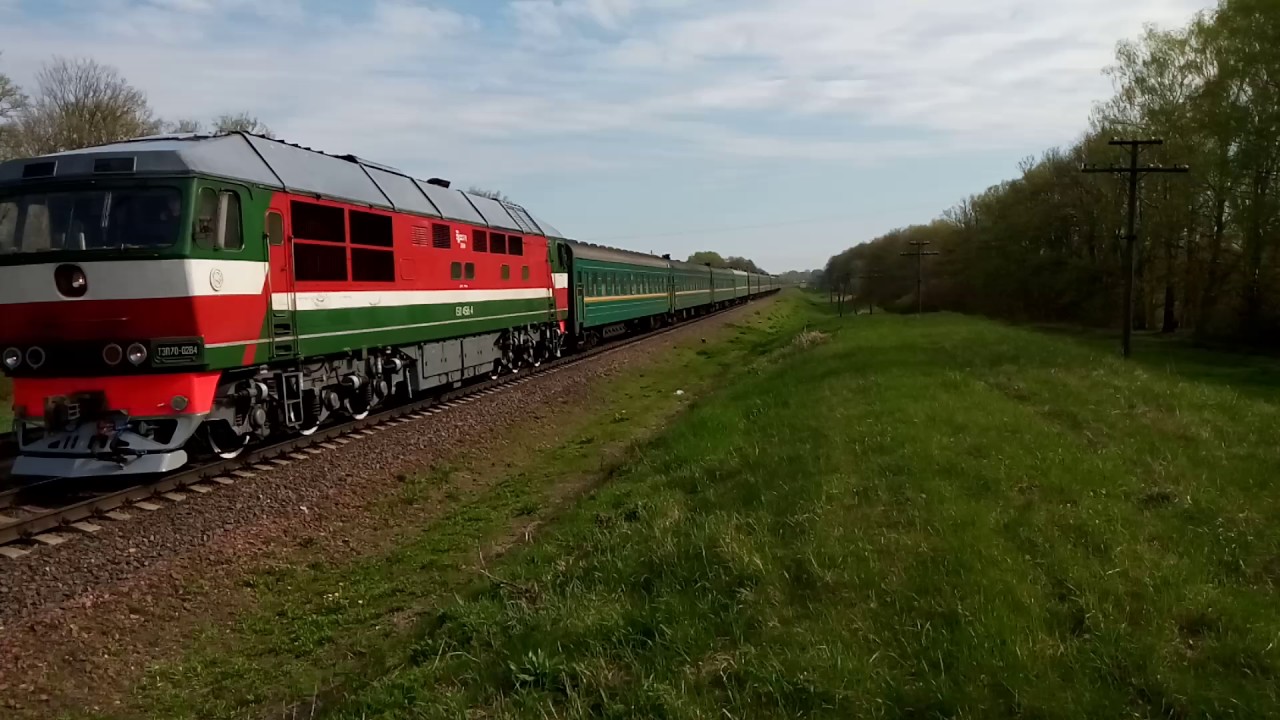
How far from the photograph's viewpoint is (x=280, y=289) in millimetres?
11602

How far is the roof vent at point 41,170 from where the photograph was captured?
32.1ft

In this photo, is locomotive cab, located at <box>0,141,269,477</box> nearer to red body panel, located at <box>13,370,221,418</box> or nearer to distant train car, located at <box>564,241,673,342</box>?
red body panel, located at <box>13,370,221,418</box>

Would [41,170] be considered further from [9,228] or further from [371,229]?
[371,229]

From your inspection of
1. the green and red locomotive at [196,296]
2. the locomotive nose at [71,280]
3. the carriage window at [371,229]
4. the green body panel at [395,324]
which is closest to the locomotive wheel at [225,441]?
the green and red locomotive at [196,296]

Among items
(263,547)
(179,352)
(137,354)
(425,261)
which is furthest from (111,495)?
(425,261)

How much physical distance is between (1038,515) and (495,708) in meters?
4.85

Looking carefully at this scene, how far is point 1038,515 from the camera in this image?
7.15 meters

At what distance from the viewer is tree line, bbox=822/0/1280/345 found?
100ft

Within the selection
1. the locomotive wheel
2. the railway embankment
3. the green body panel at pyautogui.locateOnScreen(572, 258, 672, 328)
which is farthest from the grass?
the green body panel at pyautogui.locateOnScreen(572, 258, 672, 328)

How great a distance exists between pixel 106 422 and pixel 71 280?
1.64 meters

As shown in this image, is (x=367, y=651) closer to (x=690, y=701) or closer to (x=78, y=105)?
(x=690, y=701)

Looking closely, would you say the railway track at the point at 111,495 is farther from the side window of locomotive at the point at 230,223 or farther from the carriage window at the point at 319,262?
the side window of locomotive at the point at 230,223

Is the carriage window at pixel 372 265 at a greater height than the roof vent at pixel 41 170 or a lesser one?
lesser

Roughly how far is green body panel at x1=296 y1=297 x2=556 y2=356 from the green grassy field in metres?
3.93
